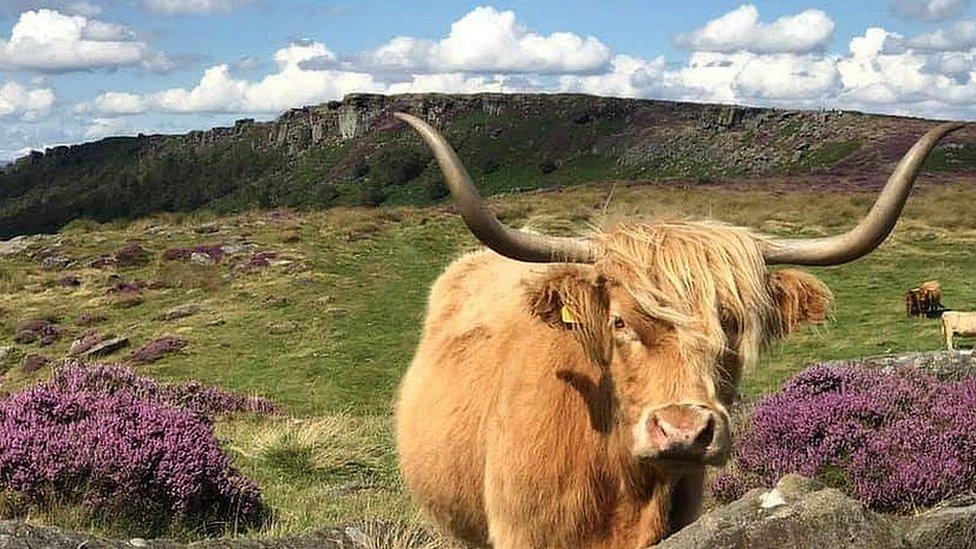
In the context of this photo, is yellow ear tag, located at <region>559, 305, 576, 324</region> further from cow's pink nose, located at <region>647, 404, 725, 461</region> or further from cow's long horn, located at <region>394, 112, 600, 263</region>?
cow's pink nose, located at <region>647, 404, 725, 461</region>

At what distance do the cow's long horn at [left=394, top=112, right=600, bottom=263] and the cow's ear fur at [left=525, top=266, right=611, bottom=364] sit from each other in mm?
100

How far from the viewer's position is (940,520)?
4086mm

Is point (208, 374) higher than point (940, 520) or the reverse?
the reverse

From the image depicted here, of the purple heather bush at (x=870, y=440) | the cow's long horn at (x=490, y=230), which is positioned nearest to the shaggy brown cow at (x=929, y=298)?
the purple heather bush at (x=870, y=440)

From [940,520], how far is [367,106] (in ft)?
438

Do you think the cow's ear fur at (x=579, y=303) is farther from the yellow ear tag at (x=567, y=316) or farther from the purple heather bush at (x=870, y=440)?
the purple heather bush at (x=870, y=440)

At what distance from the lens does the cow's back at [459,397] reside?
623 centimetres

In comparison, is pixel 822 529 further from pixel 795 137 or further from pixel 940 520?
pixel 795 137

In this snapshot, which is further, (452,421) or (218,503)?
(218,503)

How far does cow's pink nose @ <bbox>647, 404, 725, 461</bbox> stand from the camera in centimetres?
411

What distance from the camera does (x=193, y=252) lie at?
31531mm

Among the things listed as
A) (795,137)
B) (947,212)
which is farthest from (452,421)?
(795,137)

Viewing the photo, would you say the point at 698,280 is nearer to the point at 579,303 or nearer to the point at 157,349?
the point at 579,303

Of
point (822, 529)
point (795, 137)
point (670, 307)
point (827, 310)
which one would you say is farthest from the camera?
point (795, 137)
